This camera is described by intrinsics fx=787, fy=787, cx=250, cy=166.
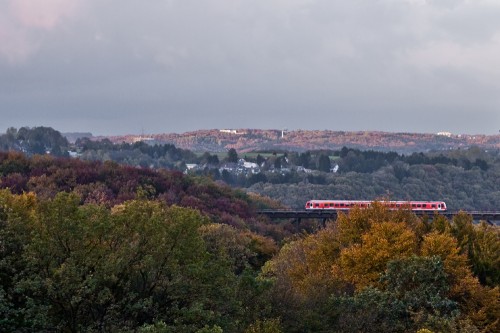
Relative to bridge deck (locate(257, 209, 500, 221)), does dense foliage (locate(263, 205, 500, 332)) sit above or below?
above

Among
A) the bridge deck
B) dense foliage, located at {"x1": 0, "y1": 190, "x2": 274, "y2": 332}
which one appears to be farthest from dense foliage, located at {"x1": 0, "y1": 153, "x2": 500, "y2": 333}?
the bridge deck

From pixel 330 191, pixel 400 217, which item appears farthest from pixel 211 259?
pixel 330 191

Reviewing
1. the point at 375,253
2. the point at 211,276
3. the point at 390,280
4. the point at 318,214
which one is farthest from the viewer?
the point at 318,214

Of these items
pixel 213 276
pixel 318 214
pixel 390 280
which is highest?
pixel 213 276

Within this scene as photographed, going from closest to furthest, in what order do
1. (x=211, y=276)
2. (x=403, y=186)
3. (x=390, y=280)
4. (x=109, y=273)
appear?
(x=109, y=273) < (x=211, y=276) < (x=390, y=280) < (x=403, y=186)

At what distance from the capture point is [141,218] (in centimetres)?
2705

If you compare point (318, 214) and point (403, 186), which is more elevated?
point (318, 214)

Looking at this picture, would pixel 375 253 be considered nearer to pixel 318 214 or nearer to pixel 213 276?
pixel 213 276

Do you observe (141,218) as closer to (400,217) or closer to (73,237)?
(73,237)

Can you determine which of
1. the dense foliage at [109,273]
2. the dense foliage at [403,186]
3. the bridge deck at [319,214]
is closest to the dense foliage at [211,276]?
the dense foliage at [109,273]

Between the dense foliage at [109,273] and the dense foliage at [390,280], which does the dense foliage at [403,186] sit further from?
the dense foliage at [109,273]

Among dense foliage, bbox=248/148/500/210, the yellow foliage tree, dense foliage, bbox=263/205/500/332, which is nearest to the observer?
dense foliage, bbox=263/205/500/332

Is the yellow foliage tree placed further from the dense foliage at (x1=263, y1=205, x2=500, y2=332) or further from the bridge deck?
the bridge deck

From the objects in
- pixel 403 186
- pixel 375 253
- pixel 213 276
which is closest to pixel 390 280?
pixel 375 253
